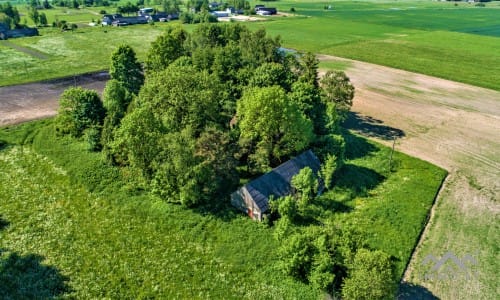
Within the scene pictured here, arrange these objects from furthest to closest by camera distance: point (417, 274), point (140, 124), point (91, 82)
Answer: point (91, 82) → point (140, 124) → point (417, 274)

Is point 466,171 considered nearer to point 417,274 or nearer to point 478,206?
point 478,206

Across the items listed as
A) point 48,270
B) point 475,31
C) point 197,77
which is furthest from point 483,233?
point 475,31

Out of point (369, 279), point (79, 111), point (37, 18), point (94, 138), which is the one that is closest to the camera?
point (369, 279)

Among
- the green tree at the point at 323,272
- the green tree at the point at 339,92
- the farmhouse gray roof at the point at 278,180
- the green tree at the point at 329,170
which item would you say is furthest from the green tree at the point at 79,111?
the green tree at the point at 323,272

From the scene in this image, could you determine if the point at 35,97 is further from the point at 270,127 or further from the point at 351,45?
the point at 351,45

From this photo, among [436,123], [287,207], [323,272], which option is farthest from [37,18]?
[323,272]

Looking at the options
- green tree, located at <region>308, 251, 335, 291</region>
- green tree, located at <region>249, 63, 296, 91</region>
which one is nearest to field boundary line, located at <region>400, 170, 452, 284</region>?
green tree, located at <region>308, 251, 335, 291</region>

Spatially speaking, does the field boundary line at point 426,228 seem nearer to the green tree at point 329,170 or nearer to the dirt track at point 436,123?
the dirt track at point 436,123
